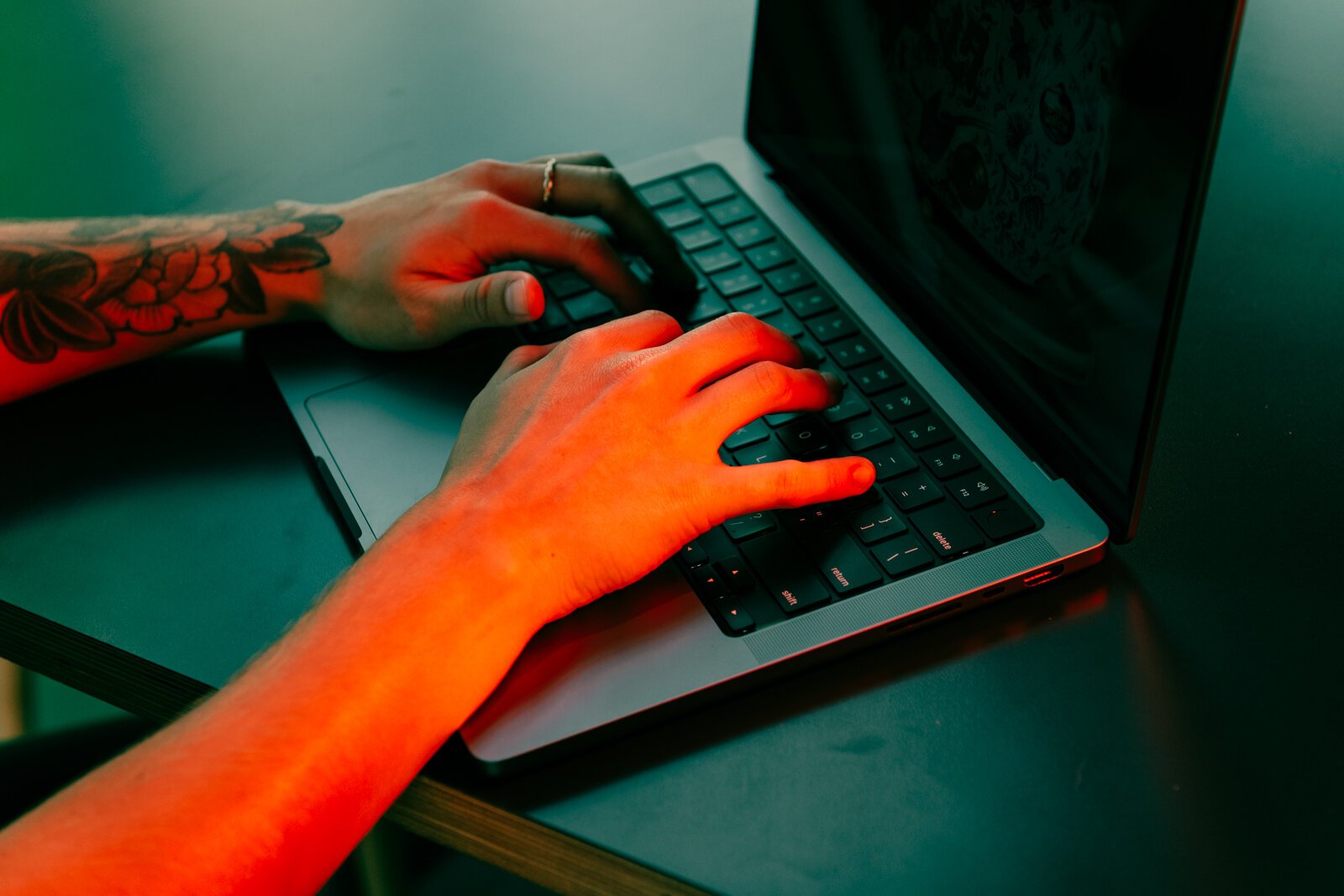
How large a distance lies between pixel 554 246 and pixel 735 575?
31 centimetres

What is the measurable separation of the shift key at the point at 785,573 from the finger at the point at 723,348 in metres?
0.11

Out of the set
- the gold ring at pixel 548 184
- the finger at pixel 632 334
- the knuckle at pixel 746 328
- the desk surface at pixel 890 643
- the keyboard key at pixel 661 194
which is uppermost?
the gold ring at pixel 548 184

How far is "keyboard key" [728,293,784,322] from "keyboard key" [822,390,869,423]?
0.11m

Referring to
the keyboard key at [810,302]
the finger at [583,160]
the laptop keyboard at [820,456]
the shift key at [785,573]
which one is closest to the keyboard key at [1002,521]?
the laptop keyboard at [820,456]

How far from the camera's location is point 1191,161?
0.52m

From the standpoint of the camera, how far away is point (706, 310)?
83 centimetres

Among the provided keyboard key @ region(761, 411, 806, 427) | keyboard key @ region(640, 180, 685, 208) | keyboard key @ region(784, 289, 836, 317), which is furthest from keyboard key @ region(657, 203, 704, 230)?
keyboard key @ region(761, 411, 806, 427)

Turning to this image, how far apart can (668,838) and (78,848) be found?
0.89 ft

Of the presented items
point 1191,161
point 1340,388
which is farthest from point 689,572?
point 1340,388

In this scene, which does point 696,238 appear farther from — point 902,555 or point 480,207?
point 902,555

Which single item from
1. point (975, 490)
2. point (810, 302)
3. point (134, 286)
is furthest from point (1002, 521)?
point (134, 286)

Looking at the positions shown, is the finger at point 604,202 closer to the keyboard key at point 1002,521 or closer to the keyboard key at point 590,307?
the keyboard key at point 590,307

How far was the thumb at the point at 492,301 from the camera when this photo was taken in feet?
2.43

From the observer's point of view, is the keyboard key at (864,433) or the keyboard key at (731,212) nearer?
the keyboard key at (864,433)
